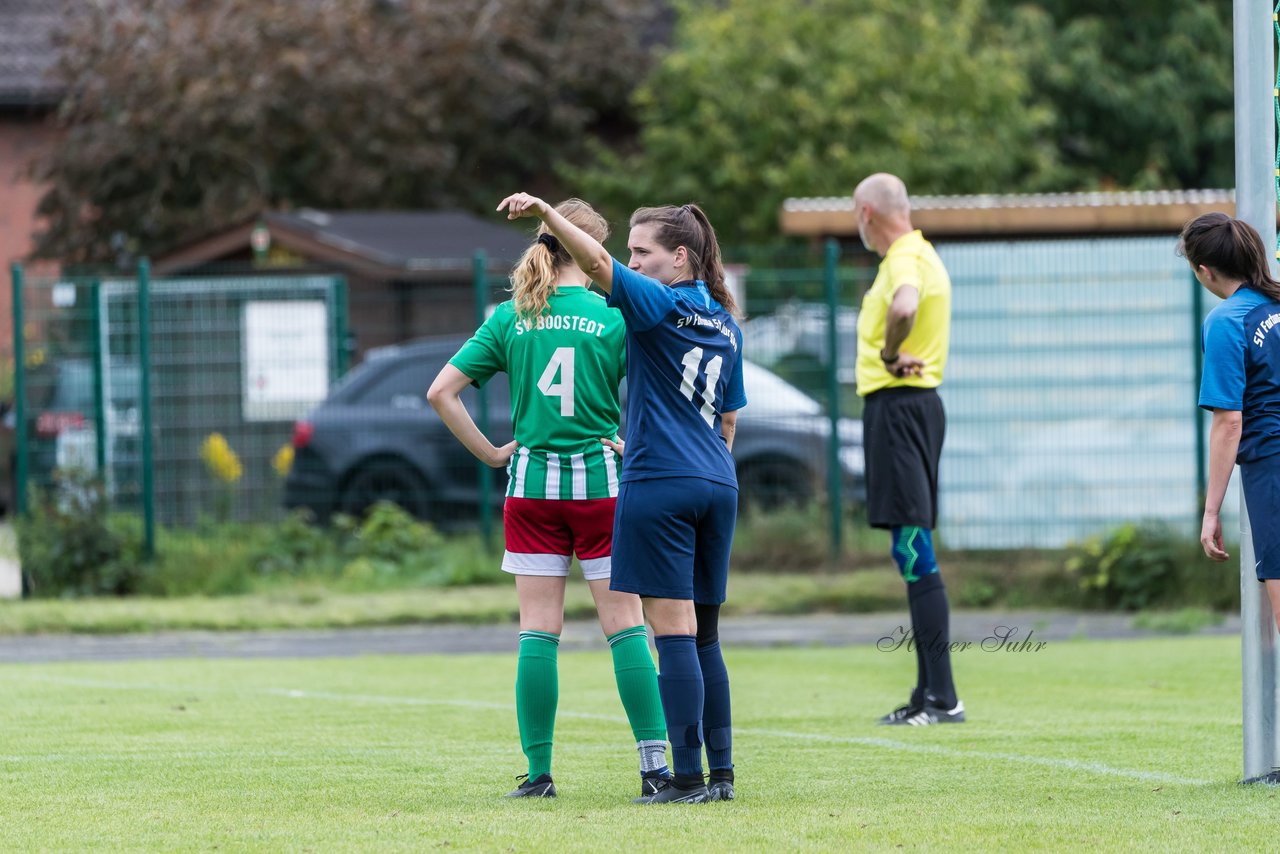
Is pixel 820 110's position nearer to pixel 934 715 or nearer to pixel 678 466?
pixel 934 715

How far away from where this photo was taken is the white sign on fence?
14703 mm

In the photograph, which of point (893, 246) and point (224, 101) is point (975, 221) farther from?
point (224, 101)

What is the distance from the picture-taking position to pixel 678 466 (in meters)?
5.79

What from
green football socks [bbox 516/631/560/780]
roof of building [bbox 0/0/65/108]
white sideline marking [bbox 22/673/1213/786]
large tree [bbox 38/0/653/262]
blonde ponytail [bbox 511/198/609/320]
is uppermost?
roof of building [bbox 0/0/65/108]

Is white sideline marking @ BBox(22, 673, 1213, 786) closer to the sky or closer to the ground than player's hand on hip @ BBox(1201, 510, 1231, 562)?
closer to the ground

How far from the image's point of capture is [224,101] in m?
23.6

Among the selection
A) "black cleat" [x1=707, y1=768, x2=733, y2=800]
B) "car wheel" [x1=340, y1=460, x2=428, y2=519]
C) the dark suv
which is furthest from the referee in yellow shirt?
"car wheel" [x1=340, y1=460, x2=428, y2=519]

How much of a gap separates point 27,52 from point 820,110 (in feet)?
44.2

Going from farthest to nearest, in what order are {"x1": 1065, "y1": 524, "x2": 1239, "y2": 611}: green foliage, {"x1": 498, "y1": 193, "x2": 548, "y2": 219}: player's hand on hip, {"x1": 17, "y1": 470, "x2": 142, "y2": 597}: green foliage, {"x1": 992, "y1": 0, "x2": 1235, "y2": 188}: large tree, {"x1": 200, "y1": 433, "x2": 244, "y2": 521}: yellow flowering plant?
{"x1": 992, "y1": 0, "x2": 1235, "y2": 188}: large tree → {"x1": 200, "y1": 433, "x2": 244, "y2": 521}: yellow flowering plant → {"x1": 17, "y1": 470, "x2": 142, "y2": 597}: green foliage → {"x1": 1065, "y1": 524, "x2": 1239, "y2": 611}: green foliage → {"x1": 498, "y1": 193, "x2": 548, "y2": 219}: player's hand on hip

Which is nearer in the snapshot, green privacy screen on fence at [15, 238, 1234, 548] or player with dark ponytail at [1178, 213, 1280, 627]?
player with dark ponytail at [1178, 213, 1280, 627]

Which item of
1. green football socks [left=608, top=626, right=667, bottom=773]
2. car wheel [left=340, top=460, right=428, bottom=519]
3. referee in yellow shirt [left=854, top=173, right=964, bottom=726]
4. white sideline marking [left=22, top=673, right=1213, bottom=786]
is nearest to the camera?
green football socks [left=608, top=626, right=667, bottom=773]

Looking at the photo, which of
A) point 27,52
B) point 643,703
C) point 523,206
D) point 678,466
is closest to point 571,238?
point 523,206

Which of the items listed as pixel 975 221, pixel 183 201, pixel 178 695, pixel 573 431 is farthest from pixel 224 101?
pixel 573 431

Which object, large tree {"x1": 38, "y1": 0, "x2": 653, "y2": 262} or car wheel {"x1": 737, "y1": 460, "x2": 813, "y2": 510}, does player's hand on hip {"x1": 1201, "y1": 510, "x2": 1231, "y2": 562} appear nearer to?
car wheel {"x1": 737, "y1": 460, "x2": 813, "y2": 510}
